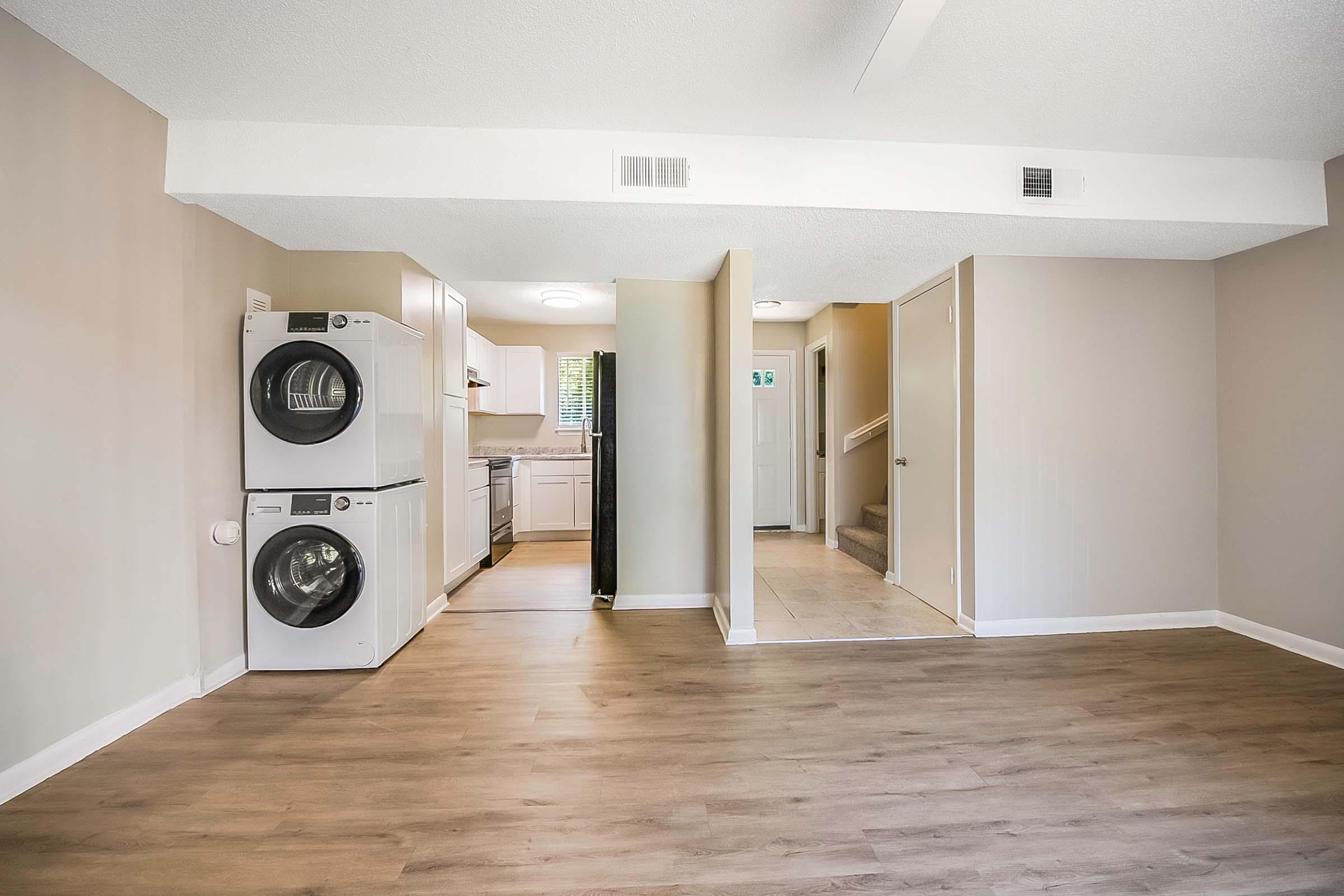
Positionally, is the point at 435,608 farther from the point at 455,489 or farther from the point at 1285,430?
the point at 1285,430

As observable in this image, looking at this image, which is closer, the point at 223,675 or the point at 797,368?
the point at 223,675

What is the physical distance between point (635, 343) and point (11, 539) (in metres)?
2.94

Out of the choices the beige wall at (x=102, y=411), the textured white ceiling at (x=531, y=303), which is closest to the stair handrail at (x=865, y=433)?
the textured white ceiling at (x=531, y=303)

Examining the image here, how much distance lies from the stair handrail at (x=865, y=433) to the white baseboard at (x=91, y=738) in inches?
206

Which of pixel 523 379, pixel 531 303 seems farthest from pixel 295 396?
pixel 523 379

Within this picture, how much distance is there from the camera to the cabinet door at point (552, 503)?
6.31m

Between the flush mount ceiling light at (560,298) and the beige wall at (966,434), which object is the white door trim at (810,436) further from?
the beige wall at (966,434)

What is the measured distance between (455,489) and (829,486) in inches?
149

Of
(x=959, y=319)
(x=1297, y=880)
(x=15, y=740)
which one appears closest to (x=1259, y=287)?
(x=959, y=319)

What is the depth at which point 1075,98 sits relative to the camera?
2.32m

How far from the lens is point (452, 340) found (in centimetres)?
409

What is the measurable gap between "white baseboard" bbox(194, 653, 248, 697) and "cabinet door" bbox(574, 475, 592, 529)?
3.72m

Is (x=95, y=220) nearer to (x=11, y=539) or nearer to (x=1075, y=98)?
(x=11, y=539)

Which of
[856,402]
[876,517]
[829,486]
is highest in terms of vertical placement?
[856,402]
